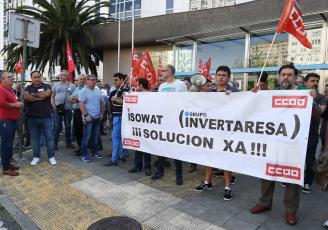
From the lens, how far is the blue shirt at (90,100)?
6336mm

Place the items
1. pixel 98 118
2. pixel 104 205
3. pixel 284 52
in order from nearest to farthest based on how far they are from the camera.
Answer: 1. pixel 104 205
2. pixel 98 118
3. pixel 284 52

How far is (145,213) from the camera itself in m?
3.85

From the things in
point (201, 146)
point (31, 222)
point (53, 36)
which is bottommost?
point (31, 222)

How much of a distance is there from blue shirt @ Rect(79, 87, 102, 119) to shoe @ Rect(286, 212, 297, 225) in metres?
4.44

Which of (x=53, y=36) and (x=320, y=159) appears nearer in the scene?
(x=320, y=159)

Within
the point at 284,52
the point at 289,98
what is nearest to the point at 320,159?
the point at 289,98

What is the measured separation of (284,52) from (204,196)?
31.7 ft

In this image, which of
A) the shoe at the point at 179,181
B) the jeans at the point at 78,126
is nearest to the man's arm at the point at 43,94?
the jeans at the point at 78,126

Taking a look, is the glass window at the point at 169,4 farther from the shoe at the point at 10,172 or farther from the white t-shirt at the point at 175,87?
the shoe at the point at 10,172

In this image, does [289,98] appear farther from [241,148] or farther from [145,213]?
[145,213]

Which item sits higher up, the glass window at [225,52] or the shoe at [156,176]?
the glass window at [225,52]

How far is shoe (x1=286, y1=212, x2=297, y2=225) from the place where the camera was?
3490mm

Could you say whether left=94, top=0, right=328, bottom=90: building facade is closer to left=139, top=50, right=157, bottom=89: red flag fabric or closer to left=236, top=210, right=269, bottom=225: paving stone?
left=139, top=50, right=157, bottom=89: red flag fabric

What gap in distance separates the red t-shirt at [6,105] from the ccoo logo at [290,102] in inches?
185
